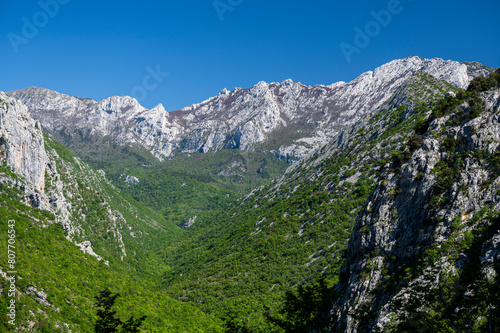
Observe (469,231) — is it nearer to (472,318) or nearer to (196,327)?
(472,318)

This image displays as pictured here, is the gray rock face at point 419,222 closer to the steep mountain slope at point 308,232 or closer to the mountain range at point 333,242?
the mountain range at point 333,242

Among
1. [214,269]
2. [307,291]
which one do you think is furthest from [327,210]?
[307,291]

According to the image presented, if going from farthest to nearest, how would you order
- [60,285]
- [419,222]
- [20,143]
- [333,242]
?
[20,143] < [333,242] < [60,285] < [419,222]

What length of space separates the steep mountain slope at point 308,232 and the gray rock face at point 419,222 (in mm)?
44011

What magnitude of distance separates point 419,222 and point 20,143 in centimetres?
12887

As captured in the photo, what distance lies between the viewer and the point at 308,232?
374 ft

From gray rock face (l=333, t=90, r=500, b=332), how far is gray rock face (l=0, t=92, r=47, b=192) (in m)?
116

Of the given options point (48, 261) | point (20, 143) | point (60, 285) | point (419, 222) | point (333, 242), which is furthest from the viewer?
point (20, 143)

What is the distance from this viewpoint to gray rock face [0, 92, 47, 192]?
109m

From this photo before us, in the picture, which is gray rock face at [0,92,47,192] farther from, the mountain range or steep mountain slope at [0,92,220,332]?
the mountain range

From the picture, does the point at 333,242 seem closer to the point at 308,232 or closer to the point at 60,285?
the point at 308,232

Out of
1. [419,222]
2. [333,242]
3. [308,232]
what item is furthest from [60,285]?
[308,232]

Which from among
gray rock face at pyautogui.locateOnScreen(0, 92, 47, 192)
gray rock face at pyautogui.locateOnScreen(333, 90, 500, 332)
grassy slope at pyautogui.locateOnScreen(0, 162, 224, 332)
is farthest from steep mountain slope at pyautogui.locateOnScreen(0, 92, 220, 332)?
gray rock face at pyautogui.locateOnScreen(333, 90, 500, 332)

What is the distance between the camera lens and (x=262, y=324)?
84.4 meters
